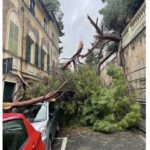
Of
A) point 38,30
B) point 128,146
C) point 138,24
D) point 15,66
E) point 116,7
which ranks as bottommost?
point 128,146

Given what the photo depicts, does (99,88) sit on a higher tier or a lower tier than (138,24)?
lower

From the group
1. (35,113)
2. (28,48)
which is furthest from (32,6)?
(35,113)

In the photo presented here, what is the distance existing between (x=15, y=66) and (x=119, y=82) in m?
5.76

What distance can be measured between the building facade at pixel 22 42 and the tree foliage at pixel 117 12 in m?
5.33

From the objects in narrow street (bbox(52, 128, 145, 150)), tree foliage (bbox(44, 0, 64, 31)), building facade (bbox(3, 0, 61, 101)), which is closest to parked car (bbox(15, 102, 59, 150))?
narrow street (bbox(52, 128, 145, 150))

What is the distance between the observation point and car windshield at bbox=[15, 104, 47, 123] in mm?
6637

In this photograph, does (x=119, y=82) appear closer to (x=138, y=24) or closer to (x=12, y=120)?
(x=138, y=24)

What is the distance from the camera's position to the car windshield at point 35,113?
6.64m

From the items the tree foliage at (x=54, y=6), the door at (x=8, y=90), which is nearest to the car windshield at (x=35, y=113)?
the door at (x=8, y=90)

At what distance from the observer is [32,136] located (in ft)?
12.7

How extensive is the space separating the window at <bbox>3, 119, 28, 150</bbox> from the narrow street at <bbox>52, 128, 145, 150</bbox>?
366 centimetres

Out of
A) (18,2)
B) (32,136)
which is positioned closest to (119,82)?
(32,136)

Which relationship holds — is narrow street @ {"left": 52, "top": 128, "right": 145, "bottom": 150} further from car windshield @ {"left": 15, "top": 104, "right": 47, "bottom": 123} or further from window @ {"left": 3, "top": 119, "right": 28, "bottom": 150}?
window @ {"left": 3, "top": 119, "right": 28, "bottom": 150}

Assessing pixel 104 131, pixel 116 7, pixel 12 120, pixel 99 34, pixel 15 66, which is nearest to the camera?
pixel 12 120
